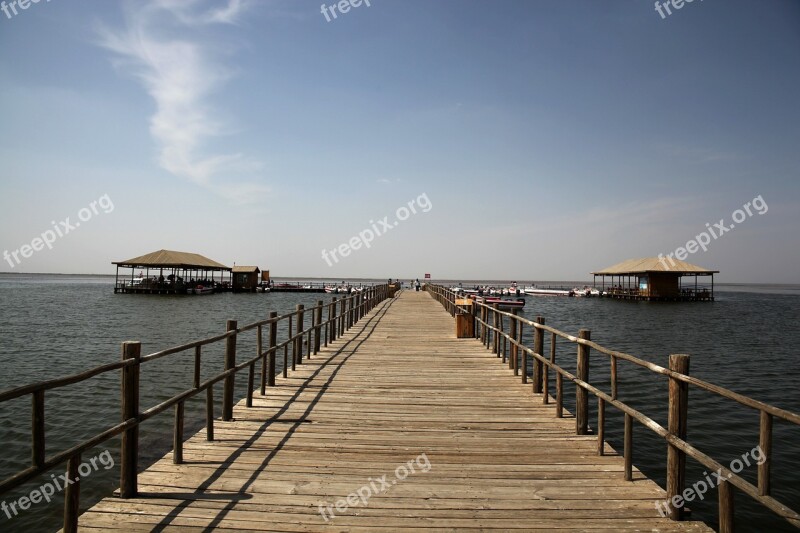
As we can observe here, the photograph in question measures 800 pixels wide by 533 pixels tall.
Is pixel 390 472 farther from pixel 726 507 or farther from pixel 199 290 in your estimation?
pixel 199 290

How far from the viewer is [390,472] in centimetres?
425

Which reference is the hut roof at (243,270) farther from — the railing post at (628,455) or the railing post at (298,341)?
the railing post at (628,455)

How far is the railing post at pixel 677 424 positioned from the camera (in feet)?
11.4

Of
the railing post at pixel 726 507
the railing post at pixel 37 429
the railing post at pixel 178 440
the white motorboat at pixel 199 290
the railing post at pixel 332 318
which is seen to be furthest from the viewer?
the white motorboat at pixel 199 290

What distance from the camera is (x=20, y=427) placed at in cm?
917

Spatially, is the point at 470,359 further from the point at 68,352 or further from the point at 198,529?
the point at 68,352

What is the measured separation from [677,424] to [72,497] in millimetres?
4205

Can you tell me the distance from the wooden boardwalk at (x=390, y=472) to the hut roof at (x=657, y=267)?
190 ft

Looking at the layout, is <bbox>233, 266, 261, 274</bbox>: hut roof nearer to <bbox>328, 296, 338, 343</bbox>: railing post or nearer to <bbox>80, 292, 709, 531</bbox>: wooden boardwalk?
<bbox>328, 296, 338, 343</bbox>: railing post

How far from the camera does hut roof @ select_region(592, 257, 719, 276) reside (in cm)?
5681

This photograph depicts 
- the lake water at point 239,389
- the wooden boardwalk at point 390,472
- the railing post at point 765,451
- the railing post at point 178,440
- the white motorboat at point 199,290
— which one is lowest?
the lake water at point 239,389

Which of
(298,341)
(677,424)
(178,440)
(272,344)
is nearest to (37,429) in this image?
(178,440)

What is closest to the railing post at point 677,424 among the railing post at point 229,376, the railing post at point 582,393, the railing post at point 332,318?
the railing post at point 582,393

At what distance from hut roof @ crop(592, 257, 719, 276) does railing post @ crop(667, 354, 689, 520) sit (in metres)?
59.7
